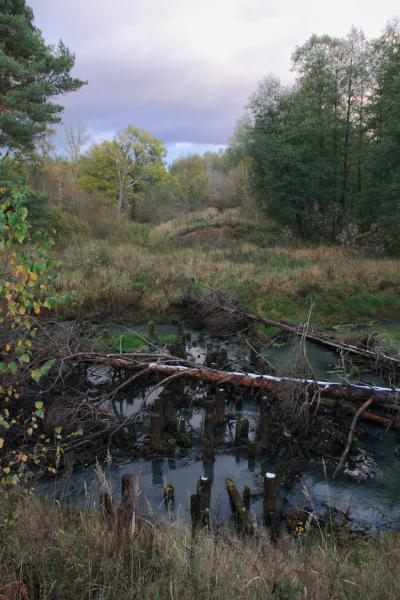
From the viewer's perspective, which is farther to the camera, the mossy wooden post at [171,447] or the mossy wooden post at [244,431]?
the mossy wooden post at [244,431]

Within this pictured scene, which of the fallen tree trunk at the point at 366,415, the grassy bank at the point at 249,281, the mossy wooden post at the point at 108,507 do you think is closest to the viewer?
the mossy wooden post at the point at 108,507

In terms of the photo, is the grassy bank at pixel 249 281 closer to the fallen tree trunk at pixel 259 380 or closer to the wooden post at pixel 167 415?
the fallen tree trunk at pixel 259 380

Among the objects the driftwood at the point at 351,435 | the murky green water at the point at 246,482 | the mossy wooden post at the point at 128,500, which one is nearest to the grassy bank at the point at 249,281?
the murky green water at the point at 246,482

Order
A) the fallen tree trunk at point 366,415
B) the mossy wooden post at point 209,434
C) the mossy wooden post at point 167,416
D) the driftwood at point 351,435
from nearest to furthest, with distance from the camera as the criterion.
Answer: the driftwood at point 351,435, the mossy wooden post at point 209,434, the fallen tree trunk at point 366,415, the mossy wooden post at point 167,416

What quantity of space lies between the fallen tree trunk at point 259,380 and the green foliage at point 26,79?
534 inches

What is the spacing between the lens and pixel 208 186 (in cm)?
4559

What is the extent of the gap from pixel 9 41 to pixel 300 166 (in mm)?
17816

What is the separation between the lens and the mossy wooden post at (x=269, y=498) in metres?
6.41

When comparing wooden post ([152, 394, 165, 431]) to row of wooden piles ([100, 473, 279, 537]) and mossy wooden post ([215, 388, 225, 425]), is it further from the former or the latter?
row of wooden piles ([100, 473, 279, 537])

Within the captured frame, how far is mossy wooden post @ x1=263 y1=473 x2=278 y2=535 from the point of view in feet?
21.0

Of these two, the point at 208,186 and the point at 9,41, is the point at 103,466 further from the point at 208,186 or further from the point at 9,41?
the point at 208,186

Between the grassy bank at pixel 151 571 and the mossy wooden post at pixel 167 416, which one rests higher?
the grassy bank at pixel 151 571

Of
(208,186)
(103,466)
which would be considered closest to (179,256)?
(103,466)

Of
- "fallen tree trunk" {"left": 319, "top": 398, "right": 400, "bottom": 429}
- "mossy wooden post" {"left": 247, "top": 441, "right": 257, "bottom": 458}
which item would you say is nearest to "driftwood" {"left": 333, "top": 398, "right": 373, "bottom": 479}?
"fallen tree trunk" {"left": 319, "top": 398, "right": 400, "bottom": 429}
